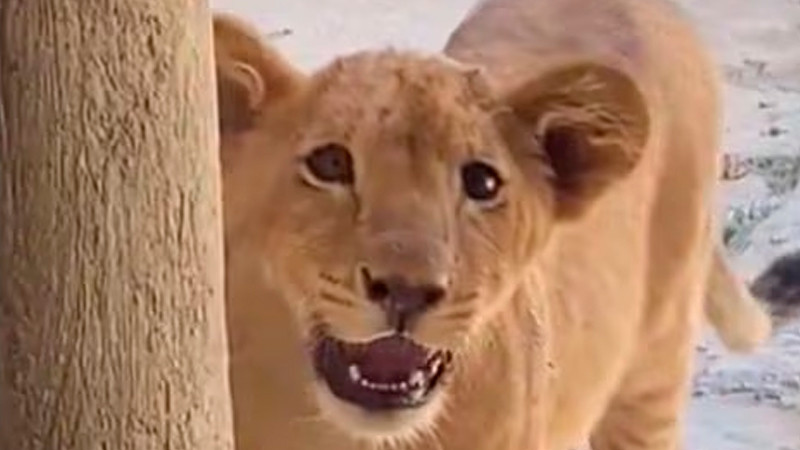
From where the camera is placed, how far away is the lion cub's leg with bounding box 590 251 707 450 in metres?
2.54

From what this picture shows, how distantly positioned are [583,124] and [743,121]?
2.25 metres

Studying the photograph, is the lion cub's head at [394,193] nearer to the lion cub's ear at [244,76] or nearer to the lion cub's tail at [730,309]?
the lion cub's ear at [244,76]

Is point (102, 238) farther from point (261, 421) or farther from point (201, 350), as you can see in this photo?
point (261, 421)

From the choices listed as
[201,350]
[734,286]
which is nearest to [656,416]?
[734,286]

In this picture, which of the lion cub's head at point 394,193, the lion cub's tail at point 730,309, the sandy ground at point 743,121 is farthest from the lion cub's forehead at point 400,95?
the sandy ground at point 743,121

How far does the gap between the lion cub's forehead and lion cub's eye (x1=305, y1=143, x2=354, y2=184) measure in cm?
2

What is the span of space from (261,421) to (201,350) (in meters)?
0.53

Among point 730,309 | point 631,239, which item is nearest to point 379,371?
point 631,239

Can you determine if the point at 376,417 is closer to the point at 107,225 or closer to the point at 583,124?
the point at 583,124

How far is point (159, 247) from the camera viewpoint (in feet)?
4.25

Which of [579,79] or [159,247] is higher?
[579,79]

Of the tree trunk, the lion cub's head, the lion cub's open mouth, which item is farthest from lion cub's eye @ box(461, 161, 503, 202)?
the tree trunk

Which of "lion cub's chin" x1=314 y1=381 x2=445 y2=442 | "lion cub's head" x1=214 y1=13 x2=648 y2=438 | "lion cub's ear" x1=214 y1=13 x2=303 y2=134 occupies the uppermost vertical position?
"lion cub's ear" x1=214 y1=13 x2=303 y2=134

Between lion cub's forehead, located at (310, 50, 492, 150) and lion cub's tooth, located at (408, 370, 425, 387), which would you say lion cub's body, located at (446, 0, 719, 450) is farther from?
lion cub's tooth, located at (408, 370, 425, 387)
